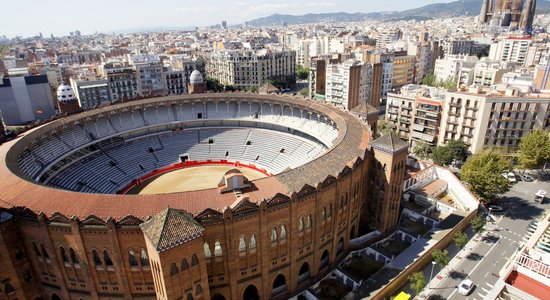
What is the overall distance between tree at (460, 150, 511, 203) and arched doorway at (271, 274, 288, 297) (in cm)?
4056

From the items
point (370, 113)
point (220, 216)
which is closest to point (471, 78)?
point (370, 113)

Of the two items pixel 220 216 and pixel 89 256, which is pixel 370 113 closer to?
pixel 220 216

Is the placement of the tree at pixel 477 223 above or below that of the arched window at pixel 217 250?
below

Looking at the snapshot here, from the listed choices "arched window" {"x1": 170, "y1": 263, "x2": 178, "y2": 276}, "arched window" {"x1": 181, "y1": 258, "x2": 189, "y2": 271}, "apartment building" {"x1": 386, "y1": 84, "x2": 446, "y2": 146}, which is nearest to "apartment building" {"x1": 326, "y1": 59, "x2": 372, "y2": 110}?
"apartment building" {"x1": 386, "y1": 84, "x2": 446, "y2": 146}

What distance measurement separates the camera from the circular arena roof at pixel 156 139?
35.8m

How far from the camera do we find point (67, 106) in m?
75.6

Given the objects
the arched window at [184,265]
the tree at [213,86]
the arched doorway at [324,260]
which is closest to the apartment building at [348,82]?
the tree at [213,86]

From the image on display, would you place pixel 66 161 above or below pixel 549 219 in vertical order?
below

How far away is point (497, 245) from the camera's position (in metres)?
51.8

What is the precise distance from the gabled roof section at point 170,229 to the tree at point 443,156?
207ft

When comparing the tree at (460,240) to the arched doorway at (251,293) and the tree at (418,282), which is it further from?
the arched doorway at (251,293)

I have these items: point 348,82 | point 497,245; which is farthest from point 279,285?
point 348,82

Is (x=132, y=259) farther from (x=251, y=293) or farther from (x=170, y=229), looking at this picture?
(x=251, y=293)

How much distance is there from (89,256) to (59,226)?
161 inches
